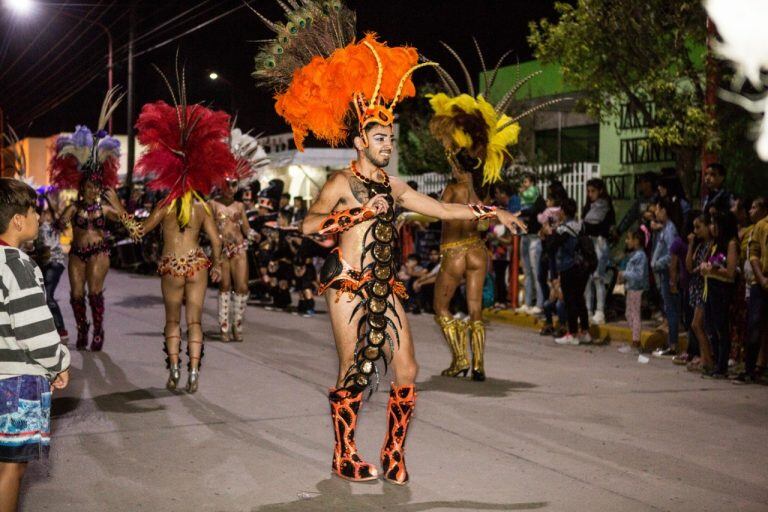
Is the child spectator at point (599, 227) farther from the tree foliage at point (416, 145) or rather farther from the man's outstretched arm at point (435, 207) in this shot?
the tree foliage at point (416, 145)

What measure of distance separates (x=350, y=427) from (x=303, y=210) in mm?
15679

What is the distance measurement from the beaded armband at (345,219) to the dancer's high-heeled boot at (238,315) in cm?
709

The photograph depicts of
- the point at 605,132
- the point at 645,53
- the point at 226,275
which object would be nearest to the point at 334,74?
the point at 226,275

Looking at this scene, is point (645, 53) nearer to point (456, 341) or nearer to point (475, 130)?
point (475, 130)

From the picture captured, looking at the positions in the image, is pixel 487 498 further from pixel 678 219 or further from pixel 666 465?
pixel 678 219

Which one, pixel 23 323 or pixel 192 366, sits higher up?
pixel 23 323

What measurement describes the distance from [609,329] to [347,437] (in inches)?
333

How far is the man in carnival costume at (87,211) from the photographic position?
11422mm

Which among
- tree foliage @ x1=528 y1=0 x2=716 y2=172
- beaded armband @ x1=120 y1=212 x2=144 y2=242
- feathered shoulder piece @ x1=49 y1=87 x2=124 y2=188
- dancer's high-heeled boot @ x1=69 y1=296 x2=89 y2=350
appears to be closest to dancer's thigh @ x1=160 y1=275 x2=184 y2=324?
beaded armband @ x1=120 y1=212 x2=144 y2=242

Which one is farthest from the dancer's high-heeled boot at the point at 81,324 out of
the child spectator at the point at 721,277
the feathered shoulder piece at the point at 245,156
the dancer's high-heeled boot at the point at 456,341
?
the child spectator at the point at 721,277

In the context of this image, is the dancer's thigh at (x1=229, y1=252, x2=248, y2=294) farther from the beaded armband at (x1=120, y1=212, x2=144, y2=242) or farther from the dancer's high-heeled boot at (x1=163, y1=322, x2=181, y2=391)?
the dancer's high-heeled boot at (x1=163, y1=322, x2=181, y2=391)

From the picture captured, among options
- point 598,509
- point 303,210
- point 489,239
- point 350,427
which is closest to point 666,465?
point 598,509

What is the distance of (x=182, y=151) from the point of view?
30.1 feet

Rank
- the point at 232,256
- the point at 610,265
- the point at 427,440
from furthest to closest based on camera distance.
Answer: the point at 610,265 < the point at 232,256 < the point at 427,440
